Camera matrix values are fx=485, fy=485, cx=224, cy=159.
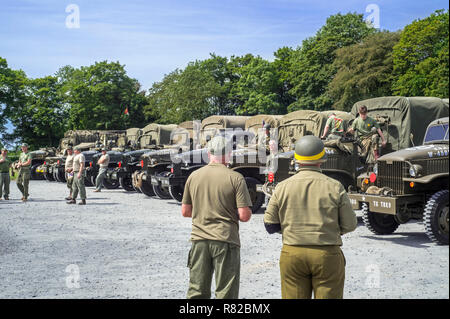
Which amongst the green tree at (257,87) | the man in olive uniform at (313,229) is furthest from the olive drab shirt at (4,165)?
the green tree at (257,87)

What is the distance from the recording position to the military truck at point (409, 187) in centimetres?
644

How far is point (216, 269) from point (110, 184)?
16076mm

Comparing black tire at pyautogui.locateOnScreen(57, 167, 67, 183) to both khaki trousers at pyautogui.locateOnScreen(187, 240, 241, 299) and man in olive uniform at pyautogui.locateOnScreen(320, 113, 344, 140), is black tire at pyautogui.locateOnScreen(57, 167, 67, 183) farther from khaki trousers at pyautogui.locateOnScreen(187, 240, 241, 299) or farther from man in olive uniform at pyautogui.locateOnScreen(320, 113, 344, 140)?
khaki trousers at pyautogui.locateOnScreen(187, 240, 241, 299)

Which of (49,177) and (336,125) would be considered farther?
(49,177)

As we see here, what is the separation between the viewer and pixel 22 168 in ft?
46.9

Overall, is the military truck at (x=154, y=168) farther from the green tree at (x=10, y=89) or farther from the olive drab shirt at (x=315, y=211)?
the olive drab shirt at (x=315, y=211)

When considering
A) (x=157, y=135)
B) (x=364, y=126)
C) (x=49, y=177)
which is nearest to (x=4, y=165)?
(x=157, y=135)

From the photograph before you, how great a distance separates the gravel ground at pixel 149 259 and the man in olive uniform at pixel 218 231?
44.8 inches

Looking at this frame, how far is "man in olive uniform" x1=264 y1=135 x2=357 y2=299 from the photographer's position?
2.96m

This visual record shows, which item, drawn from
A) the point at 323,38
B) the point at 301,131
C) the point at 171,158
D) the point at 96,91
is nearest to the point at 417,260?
the point at 301,131

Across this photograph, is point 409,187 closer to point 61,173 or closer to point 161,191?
point 161,191

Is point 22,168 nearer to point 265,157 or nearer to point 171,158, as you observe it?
point 171,158

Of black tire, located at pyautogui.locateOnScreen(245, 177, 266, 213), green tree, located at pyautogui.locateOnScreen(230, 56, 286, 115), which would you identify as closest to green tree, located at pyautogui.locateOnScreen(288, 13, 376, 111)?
green tree, located at pyautogui.locateOnScreen(230, 56, 286, 115)

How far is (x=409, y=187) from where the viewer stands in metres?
7.24
